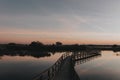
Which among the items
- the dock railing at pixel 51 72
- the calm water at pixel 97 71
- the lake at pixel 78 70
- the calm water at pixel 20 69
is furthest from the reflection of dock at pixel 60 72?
the calm water at pixel 20 69

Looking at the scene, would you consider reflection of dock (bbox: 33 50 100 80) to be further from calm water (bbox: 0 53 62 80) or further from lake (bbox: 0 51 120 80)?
calm water (bbox: 0 53 62 80)

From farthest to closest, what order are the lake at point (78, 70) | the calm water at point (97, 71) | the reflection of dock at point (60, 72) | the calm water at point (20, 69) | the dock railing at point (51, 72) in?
1. the calm water at point (20, 69)
2. the lake at point (78, 70)
3. the calm water at point (97, 71)
4. the reflection of dock at point (60, 72)
5. the dock railing at point (51, 72)

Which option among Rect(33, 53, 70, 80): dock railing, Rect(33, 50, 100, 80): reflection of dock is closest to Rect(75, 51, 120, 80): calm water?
Rect(33, 50, 100, 80): reflection of dock

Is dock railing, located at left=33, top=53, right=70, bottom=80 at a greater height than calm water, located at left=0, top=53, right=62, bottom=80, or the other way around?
dock railing, located at left=33, top=53, right=70, bottom=80

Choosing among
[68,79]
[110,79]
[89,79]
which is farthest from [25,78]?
[68,79]

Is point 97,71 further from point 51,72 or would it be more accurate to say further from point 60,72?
point 51,72

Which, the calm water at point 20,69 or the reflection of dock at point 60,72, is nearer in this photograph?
the reflection of dock at point 60,72

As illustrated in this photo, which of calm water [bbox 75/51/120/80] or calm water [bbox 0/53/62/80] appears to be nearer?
calm water [bbox 75/51/120/80]

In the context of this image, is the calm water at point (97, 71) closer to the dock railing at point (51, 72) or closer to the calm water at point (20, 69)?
the calm water at point (20, 69)

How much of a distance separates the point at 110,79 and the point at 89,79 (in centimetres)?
307

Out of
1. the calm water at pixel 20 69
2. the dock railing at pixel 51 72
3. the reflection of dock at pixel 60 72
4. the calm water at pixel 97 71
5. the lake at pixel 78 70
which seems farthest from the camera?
the calm water at pixel 20 69

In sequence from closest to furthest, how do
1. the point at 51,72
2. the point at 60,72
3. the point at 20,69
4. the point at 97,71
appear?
the point at 51,72
the point at 60,72
the point at 97,71
the point at 20,69

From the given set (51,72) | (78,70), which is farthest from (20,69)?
(51,72)

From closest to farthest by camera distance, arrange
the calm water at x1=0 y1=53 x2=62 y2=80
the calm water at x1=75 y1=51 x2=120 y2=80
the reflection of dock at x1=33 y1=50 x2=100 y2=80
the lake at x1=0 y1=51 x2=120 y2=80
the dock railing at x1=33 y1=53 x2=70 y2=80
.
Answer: the dock railing at x1=33 y1=53 x2=70 y2=80, the reflection of dock at x1=33 y1=50 x2=100 y2=80, the calm water at x1=75 y1=51 x2=120 y2=80, the lake at x1=0 y1=51 x2=120 y2=80, the calm water at x1=0 y1=53 x2=62 y2=80
